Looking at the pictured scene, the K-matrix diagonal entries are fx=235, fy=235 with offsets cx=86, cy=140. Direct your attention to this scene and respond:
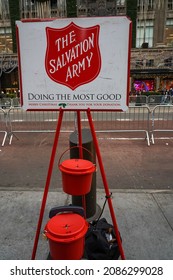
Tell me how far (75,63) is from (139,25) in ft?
106

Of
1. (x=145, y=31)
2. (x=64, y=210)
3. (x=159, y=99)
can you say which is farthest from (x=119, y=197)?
(x=145, y=31)

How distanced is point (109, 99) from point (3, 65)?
3025 centimetres

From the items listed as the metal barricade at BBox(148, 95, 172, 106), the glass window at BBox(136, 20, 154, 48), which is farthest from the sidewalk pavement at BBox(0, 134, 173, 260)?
the glass window at BBox(136, 20, 154, 48)

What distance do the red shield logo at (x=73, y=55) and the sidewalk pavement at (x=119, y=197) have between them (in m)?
2.08

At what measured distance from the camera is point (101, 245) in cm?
249

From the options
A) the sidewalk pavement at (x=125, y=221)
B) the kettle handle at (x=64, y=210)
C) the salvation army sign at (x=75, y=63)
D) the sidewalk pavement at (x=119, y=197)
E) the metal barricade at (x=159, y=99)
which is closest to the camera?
the salvation army sign at (x=75, y=63)

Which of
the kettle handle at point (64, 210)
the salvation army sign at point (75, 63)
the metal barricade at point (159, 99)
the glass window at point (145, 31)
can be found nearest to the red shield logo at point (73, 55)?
the salvation army sign at point (75, 63)

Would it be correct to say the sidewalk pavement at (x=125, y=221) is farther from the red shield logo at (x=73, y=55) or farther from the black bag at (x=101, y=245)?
the red shield logo at (x=73, y=55)

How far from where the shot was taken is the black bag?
247 centimetres

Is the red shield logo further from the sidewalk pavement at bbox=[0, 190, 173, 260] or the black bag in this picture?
the sidewalk pavement at bbox=[0, 190, 173, 260]

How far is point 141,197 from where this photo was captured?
4.11m

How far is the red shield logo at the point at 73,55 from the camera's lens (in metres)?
2.26

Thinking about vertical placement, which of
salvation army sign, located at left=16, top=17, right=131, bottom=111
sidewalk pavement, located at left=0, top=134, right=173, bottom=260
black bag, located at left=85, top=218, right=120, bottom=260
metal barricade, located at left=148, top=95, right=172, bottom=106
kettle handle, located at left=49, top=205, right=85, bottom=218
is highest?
salvation army sign, located at left=16, top=17, right=131, bottom=111

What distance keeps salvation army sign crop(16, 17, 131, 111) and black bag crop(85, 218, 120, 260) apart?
1.40 m
